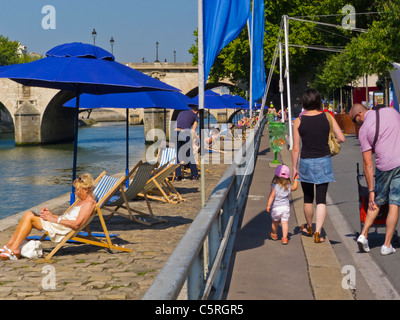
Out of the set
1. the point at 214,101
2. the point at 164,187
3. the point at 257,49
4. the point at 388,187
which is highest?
the point at 257,49

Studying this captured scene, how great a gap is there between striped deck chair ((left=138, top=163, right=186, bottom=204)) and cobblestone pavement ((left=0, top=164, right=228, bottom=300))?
3.17 feet

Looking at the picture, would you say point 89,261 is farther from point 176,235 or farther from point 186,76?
point 186,76

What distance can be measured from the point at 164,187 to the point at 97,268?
5002mm

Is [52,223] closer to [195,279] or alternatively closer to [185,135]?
[195,279]

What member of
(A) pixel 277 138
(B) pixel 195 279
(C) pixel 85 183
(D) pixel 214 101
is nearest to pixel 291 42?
(D) pixel 214 101

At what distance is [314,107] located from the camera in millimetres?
7051

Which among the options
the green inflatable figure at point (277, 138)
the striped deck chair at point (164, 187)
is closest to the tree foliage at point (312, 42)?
the green inflatable figure at point (277, 138)

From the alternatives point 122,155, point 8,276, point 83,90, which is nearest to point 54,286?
point 8,276

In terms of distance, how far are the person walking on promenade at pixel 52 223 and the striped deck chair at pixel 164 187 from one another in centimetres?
295

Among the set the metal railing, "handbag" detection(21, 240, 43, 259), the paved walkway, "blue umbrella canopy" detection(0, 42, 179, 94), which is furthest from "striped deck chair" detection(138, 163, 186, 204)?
"handbag" detection(21, 240, 43, 259)

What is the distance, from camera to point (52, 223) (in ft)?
22.3

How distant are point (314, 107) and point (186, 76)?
5485 centimetres
